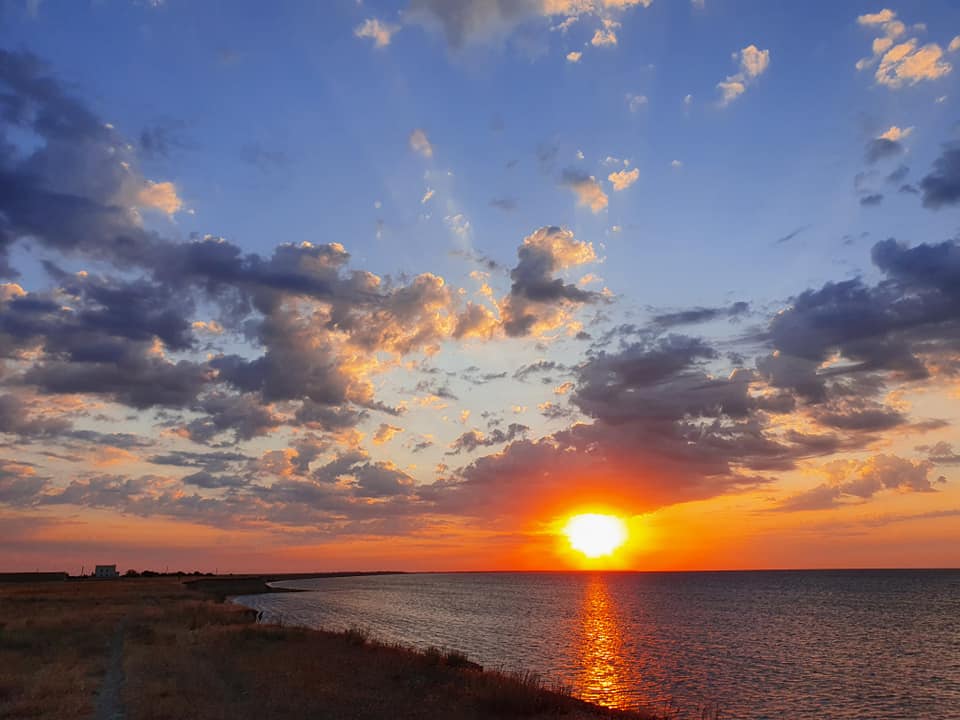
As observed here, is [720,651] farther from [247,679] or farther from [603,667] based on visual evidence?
[247,679]

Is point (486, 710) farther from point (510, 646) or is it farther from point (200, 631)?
point (510, 646)

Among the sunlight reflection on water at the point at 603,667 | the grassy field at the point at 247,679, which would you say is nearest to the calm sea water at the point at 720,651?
the sunlight reflection on water at the point at 603,667

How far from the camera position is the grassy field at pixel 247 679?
88.7 ft

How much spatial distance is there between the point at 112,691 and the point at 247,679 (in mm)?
6000

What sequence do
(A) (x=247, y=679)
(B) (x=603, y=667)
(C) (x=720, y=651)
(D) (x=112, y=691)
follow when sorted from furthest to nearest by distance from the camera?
(C) (x=720, y=651) < (B) (x=603, y=667) < (A) (x=247, y=679) < (D) (x=112, y=691)

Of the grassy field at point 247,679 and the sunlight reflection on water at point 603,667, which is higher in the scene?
the grassy field at point 247,679

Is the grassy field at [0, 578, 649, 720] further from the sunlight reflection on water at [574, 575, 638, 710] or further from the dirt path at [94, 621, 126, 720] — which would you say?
the sunlight reflection on water at [574, 575, 638, 710]

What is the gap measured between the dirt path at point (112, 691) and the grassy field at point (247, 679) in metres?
0.18

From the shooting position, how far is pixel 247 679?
110 ft

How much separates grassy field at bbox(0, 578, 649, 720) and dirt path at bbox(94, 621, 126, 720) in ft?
0.58

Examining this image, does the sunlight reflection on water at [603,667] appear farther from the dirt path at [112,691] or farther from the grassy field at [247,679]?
the dirt path at [112,691]

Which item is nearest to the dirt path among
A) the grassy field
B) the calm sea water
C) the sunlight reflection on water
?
the grassy field

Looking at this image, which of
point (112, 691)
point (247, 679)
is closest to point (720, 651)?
point (247, 679)

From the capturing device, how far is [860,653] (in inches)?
2509
